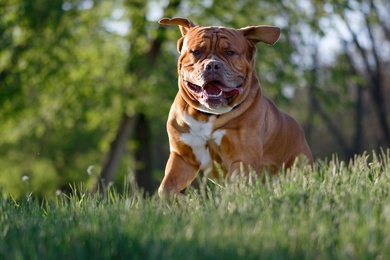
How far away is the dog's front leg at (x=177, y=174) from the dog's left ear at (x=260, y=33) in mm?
1120

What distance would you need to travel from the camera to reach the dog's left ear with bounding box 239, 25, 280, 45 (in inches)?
250

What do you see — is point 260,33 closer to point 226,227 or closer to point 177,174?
point 177,174

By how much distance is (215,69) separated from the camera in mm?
5840

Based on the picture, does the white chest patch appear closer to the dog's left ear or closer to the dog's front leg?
the dog's front leg

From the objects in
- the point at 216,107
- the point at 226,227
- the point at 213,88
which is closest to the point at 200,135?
the point at 216,107

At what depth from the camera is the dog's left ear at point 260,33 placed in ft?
20.9

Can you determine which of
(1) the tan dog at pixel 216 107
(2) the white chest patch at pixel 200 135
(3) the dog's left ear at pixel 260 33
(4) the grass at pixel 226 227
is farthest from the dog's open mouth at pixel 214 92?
(4) the grass at pixel 226 227

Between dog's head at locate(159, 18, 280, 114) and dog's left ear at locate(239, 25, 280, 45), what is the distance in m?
0.11

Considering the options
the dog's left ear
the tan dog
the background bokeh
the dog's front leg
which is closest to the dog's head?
the tan dog

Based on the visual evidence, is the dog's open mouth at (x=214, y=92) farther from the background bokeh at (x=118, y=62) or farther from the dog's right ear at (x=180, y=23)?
the background bokeh at (x=118, y=62)

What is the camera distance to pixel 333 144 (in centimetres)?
3997

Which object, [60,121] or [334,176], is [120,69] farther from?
[334,176]

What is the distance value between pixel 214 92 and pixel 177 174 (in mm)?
765

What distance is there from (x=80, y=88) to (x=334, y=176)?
14583 millimetres
